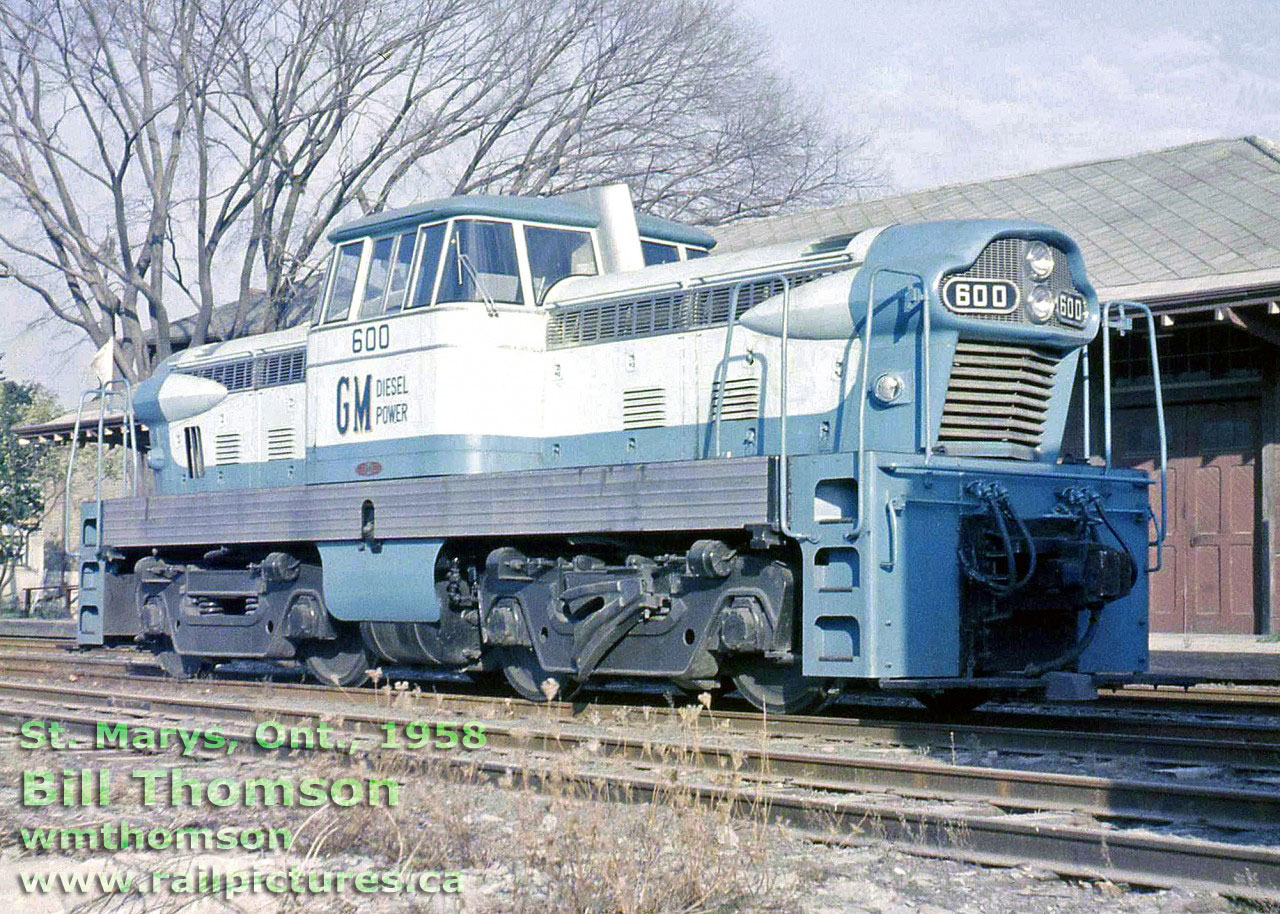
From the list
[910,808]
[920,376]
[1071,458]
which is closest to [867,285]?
[920,376]

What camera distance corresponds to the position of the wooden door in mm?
14688

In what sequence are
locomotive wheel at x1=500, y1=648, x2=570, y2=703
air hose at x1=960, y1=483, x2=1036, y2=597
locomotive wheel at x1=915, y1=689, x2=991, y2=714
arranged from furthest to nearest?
locomotive wheel at x1=500, y1=648, x2=570, y2=703
locomotive wheel at x1=915, y1=689, x2=991, y2=714
air hose at x1=960, y1=483, x2=1036, y2=597

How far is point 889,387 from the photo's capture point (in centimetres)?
805

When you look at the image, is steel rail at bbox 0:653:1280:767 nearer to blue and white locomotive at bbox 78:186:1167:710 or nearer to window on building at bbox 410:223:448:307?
blue and white locomotive at bbox 78:186:1167:710

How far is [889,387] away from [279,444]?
16.8 feet

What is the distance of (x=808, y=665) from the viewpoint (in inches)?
305

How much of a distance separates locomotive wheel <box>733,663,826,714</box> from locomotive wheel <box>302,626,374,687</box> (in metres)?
3.24

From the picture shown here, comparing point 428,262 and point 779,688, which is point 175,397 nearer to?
point 428,262

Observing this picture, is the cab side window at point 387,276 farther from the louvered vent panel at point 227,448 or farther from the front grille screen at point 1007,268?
the front grille screen at point 1007,268

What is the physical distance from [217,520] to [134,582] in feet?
6.19

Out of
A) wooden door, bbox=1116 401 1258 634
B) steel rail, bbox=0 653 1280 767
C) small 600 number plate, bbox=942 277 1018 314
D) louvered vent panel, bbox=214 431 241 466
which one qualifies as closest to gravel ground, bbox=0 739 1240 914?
steel rail, bbox=0 653 1280 767

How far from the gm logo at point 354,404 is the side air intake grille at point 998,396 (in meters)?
4.06

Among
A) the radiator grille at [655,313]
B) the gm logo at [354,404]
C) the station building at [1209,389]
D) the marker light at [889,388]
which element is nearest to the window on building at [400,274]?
the gm logo at [354,404]

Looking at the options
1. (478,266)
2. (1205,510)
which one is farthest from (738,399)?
(1205,510)
